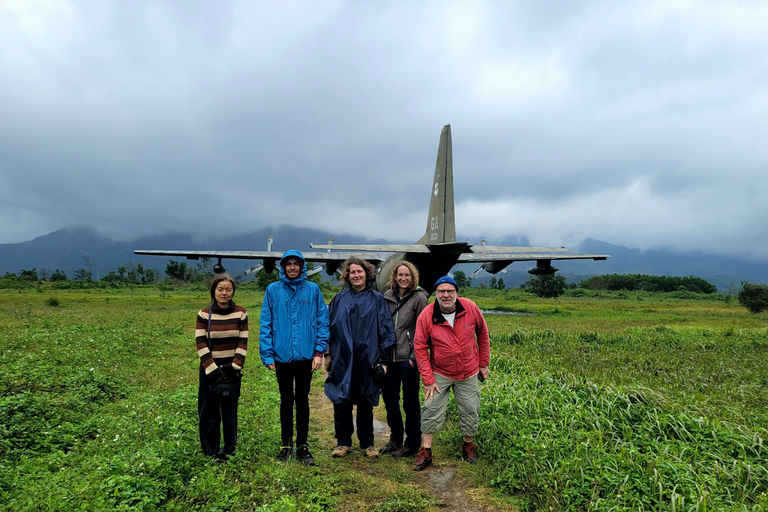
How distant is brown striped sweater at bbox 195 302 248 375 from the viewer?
165 inches

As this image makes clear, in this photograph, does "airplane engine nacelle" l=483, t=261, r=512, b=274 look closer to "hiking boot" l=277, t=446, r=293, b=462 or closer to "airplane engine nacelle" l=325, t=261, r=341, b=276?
"airplane engine nacelle" l=325, t=261, r=341, b=276

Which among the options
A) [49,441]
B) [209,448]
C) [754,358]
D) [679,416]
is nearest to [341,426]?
[209,448]

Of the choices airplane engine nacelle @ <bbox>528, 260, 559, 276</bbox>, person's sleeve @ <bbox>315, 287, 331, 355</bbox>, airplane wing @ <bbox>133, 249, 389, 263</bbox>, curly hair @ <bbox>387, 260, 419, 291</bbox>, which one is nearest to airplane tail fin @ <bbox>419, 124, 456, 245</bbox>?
airplane wing @ <bbox>133, 249, 389, 263</bbox>

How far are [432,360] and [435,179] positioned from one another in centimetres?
1159

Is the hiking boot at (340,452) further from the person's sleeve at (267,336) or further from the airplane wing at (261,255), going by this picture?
the airplane wing at (261,255)

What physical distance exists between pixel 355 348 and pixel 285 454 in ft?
4.69

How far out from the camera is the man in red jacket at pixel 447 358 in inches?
182

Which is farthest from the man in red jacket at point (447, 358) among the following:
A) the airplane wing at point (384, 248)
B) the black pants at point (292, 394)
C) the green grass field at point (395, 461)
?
the airplane wing at point (384, 248)

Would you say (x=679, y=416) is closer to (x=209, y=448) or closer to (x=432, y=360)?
(x=432, y=360)

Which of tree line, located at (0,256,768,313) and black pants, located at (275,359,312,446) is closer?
black pants, located at (275,359,312,446)

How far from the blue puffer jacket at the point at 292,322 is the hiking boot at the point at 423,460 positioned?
5.45 feet

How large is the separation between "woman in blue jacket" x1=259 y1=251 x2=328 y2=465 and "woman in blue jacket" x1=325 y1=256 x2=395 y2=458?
0.71ft

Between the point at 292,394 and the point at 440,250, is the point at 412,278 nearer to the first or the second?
the point at 292,394

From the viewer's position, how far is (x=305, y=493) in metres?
3.93
